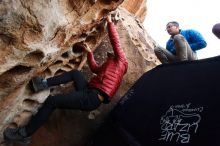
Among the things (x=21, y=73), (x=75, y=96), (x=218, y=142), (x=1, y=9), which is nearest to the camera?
(x=1, y=9)

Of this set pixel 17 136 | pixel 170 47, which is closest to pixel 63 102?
pixel 17 136

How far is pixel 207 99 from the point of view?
5.31 m

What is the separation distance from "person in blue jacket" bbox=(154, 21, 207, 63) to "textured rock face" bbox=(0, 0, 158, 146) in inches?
32.6

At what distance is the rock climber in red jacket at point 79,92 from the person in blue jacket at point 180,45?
5.13 ft

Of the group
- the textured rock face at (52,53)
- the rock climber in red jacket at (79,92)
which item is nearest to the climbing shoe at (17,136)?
the rock climber in red jacket at (79,92)

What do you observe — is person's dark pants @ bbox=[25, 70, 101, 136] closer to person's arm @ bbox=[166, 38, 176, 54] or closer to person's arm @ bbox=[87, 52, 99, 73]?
person's arm @ bbox=[87, 52, 99, 73]

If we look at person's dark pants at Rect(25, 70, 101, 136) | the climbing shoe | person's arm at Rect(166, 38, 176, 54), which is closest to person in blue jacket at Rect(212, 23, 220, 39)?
person's dark pants at Rect(25, 70, 101, 136)

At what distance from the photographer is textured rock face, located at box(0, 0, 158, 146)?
14.8 ft

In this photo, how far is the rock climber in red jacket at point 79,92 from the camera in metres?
5.93

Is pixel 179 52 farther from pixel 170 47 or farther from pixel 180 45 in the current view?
pixel 170 47

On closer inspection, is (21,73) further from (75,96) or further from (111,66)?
(111,66)

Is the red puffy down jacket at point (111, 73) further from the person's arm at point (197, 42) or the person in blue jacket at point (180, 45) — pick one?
the person's arm at point (197, 42)

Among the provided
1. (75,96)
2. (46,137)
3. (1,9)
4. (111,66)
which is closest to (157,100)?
(111,66)

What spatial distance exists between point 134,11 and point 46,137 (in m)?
8.04
